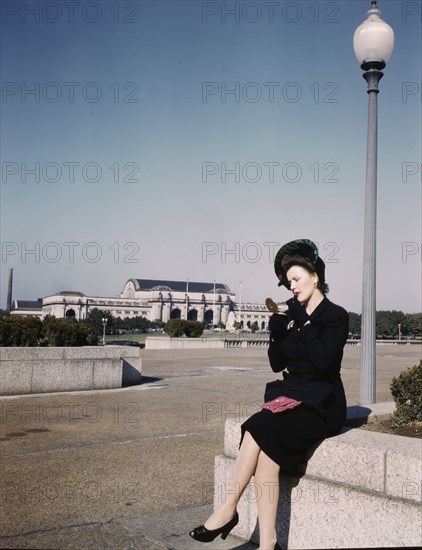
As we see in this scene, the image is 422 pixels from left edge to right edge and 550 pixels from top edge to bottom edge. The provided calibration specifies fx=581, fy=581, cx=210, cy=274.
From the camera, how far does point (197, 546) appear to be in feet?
12.0

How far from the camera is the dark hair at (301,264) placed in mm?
3869

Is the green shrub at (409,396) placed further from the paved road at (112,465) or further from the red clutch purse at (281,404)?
the paved road at (112,465)

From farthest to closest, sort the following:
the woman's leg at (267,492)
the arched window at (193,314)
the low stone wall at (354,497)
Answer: the arched window at (193,314) < the woman's leg at (267,492) < the low stone wall at (354,497)

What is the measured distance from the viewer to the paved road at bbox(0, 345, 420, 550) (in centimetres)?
387

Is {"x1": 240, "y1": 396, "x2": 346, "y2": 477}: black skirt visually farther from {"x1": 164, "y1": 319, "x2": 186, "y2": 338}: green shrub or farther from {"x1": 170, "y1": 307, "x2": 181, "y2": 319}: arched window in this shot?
{"x1": 170, "y1": 307, "x2": 181, "y2": 319}: arched window

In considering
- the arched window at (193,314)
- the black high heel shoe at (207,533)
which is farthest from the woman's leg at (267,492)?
the arched window at (193,314)

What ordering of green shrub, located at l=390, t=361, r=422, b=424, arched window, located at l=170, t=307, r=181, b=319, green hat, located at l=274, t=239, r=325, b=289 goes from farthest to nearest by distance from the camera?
1. arched window, located at l=170, t=307, r=181, b=319
2. green shrub, located at l=390, t=361, r=422, b=424
3. green hat, located at l=274, t=239, r=325, b=289

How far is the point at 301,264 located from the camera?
152 inches

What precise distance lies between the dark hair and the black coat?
18 cm

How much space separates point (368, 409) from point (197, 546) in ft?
6.73

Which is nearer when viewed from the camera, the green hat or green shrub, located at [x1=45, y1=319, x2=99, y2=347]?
the green hat

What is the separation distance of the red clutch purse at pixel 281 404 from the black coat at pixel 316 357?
1.6 inches

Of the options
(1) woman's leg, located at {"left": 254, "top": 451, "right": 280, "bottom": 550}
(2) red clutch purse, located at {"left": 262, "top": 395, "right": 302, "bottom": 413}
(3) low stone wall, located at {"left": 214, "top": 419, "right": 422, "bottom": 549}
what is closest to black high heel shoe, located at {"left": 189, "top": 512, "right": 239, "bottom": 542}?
(1) woman's leg, located at {"left": 254, "top": 451, "right": 280, "bottom": 550}

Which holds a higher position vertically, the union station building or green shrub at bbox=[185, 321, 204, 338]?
the union station building
